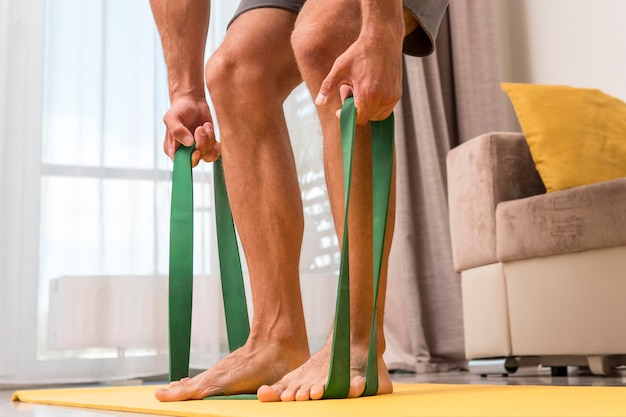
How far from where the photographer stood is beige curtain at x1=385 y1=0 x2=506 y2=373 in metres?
3.27

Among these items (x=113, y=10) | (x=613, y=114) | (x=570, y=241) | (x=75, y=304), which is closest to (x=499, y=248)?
(x=570, y=241)

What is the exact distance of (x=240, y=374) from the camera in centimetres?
121

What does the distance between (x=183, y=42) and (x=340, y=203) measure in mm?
518

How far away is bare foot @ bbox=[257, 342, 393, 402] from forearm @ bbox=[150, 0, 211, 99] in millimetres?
600

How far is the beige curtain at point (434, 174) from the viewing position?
3.27m

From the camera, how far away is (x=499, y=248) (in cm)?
239

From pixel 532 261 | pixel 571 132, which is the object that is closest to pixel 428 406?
pixel 532 261

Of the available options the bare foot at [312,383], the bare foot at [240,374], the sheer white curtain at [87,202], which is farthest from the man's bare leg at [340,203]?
the sheer white curtain at [87,202]

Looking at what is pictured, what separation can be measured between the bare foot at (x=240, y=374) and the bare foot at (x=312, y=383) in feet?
0.41

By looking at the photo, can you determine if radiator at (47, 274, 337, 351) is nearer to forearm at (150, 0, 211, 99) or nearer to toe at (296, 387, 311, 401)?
forearm at (150, 0, 211, 99)

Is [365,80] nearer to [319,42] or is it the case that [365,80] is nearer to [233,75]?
[319,42]

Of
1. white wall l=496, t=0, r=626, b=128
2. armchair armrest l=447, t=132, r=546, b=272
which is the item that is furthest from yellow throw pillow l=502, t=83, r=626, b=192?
white wall l=496, t=0, r=626, b=128

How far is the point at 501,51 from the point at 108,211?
6.99 ft

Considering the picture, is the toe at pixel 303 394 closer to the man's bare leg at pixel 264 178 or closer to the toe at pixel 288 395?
the toe at pixel 288 395
